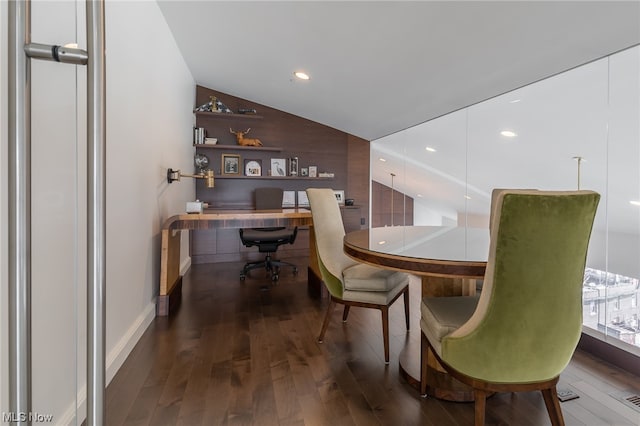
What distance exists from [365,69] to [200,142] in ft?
8.47

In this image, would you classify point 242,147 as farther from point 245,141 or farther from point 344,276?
point 344,276

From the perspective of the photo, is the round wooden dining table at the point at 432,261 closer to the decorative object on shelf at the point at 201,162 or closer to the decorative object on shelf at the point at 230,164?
the decorative object on shelf at the point at 201,162

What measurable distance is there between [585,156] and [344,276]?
192 centimetres

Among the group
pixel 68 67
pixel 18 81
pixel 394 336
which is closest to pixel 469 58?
pixel 394 336

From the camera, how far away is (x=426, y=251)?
4.84 ft

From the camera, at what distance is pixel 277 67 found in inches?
134

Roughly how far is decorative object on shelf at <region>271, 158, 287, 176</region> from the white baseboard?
291 cm

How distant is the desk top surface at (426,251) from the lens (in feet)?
4.14

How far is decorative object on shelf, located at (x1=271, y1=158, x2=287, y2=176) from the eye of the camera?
16.2ft

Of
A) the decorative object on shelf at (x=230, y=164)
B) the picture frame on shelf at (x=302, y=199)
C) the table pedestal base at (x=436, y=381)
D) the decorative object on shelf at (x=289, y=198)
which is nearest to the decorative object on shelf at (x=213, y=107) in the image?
the decorative object on shelf at (x=230, y=164)

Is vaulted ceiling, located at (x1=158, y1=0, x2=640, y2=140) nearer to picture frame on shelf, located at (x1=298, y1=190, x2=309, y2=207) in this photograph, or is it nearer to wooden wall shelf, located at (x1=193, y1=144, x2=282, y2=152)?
wooden wall shelf, located at (x1=193, y1=144, x2=282, y2=152)

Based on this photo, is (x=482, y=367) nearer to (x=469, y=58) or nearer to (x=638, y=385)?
(x=638, y=385)

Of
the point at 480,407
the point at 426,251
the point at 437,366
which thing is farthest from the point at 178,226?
the point at 480,407

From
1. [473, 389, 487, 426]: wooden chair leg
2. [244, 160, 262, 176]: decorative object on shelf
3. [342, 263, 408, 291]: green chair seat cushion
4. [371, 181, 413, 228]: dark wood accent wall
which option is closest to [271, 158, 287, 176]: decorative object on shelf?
[244, 160, 262, 176]: decorative object on shelf
